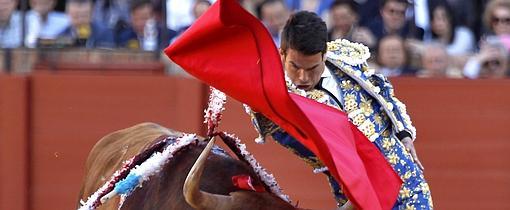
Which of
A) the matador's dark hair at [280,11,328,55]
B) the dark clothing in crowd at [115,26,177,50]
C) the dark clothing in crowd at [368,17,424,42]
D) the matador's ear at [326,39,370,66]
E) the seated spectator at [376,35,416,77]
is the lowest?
the dark clothing in crowd at [115,26,177,50]

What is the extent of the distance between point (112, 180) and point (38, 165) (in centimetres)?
253

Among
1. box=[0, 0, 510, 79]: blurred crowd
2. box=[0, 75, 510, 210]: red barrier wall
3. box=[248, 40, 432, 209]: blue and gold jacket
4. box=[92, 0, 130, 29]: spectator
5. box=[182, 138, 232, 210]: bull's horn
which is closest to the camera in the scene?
box=[182, 138, 232, 210]: bull's horn

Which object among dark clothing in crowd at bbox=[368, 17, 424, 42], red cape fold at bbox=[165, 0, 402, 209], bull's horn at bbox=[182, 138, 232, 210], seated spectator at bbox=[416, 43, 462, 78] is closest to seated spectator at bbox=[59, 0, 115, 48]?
dark clothing in crowd at bbox=[368, 17, 424, 42]

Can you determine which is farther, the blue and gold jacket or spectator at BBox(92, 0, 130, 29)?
spectator at BBox(92, 0, 130, 29)

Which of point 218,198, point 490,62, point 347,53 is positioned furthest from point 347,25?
point 218,198

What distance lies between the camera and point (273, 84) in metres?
3.07

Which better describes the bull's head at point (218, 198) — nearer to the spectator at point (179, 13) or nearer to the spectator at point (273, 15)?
the spectator at point (273, 15)

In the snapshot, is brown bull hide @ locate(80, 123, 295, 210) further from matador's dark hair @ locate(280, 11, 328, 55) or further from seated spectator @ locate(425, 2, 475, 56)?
seated spectator @ locate(425, 2, 475, 56)

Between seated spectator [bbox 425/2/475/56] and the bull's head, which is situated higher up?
the bull's head

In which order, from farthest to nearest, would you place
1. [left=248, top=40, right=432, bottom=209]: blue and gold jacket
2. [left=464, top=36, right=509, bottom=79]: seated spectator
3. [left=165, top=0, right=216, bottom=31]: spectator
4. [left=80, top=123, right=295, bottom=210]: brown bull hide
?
[left=165, top=0, right=216, bottom=31]: spectator
[left=464, top=36, right=509, bottom=79]: seated spectator
[left=248, top=40, right=432, bottom=209]: blue and gold jacket
[left=80, top=123, right=295, bottom=210]: brown bull hide

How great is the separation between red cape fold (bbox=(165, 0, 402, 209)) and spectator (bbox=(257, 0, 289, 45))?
3.18 metres

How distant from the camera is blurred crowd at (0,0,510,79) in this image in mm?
6324

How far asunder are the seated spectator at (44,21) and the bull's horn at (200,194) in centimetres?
360

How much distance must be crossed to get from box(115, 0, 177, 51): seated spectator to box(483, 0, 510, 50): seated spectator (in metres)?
1.87
